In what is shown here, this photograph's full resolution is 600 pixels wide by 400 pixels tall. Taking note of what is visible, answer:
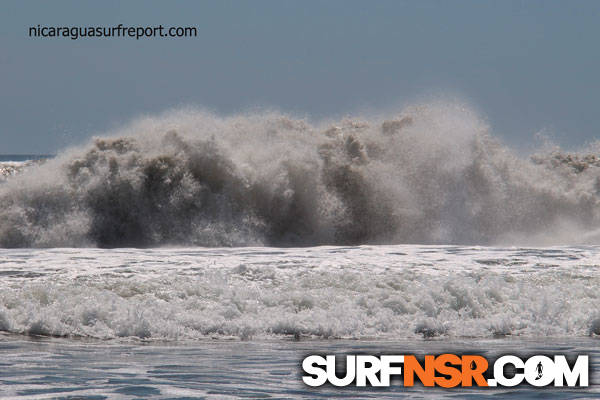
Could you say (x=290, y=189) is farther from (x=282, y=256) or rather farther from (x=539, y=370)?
(x=539, y=370)

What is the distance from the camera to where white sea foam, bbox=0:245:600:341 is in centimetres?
818

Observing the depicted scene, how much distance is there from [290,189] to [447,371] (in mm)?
9695

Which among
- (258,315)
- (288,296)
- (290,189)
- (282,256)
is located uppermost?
(290,189)

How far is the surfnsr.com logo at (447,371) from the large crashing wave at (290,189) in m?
8.09

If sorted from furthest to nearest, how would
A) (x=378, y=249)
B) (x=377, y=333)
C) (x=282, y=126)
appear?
(x=282, y=126)
(x=378, y=249)
(x=377, y=333)

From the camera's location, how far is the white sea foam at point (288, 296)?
818cm

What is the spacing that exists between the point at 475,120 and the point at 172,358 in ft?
40.5

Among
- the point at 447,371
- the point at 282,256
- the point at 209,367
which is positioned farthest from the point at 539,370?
the point at 282,256

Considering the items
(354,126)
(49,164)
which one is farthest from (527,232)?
(49,164)

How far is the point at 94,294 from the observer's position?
862 cm

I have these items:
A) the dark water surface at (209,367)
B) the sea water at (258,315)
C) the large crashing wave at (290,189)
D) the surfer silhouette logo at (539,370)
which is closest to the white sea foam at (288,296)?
the sea water at (258,315)

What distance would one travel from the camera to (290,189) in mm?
15883

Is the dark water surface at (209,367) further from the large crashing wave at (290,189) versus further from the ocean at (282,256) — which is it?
the large crashing wave at (290,189)

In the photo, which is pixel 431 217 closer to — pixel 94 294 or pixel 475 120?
pixel 475 120
